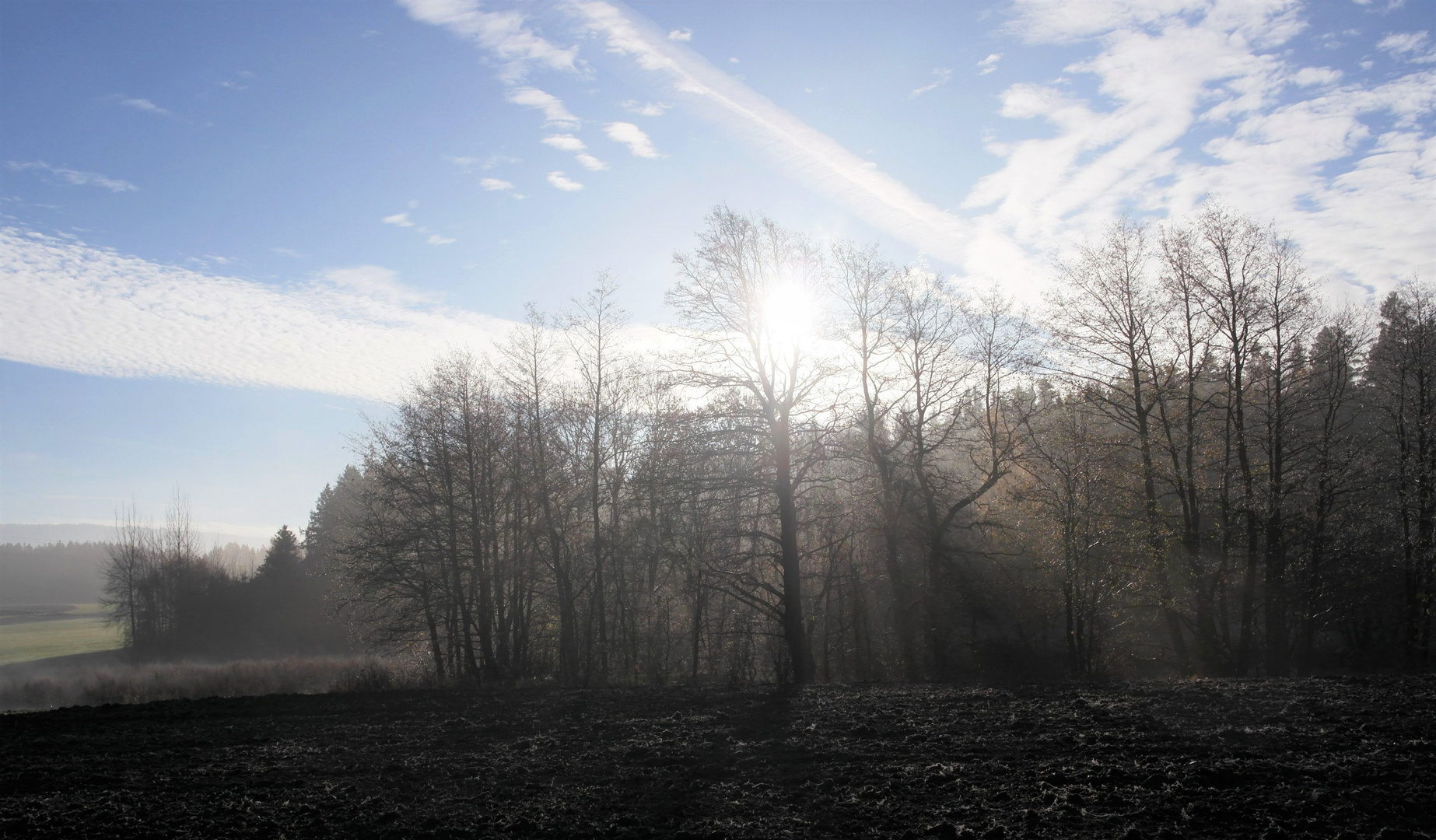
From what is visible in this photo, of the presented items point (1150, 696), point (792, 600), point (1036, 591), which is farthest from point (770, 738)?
point (1036, 591)

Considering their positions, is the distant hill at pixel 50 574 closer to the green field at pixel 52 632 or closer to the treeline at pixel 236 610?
the green field at pixel 52 632

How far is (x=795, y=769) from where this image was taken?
7059mm

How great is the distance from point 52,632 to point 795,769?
282 ft

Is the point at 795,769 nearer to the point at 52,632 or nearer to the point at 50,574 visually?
the point at 52,632

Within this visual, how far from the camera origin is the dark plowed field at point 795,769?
5379mm

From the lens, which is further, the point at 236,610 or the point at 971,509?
the point at 236,610

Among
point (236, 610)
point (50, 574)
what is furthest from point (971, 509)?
point (50, 574)

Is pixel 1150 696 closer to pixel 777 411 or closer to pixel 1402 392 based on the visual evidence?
pixel 777 411

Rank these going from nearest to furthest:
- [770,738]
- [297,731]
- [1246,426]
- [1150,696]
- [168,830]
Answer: [168,830] < [770,738] < [1150,696] < [297,731] < [1246,426]

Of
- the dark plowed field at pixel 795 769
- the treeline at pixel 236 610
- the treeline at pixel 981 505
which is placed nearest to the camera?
the dark plowed field at pixel 795 769

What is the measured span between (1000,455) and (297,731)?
17.8 meters

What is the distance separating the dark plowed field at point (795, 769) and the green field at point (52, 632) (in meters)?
51.6

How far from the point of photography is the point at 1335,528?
20.5m

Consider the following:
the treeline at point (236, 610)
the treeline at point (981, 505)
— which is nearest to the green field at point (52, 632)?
the treeline at point (236, 610)
